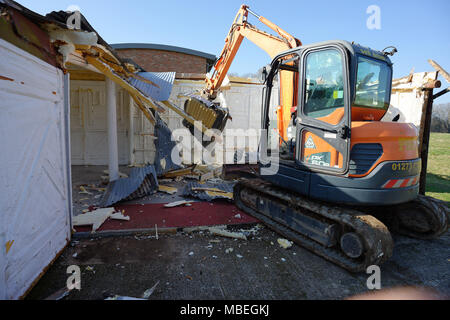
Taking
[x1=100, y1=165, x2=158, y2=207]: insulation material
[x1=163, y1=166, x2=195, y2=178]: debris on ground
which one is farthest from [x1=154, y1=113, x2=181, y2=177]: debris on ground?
[x1=100, y1=165, x2=158, y2=207]: insulation material

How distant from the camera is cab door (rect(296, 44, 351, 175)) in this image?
352 centimetres

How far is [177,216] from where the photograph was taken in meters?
5.25

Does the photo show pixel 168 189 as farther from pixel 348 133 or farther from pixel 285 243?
pixel 348 133

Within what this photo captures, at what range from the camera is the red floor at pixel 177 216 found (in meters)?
4.76

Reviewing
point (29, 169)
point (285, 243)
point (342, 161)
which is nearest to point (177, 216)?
point (285, 243)

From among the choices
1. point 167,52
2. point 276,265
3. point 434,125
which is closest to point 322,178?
point 276,265

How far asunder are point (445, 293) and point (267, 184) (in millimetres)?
2982

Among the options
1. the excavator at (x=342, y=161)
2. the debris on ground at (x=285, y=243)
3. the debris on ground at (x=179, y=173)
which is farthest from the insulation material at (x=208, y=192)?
the debris on ground at (x=285, y=243)

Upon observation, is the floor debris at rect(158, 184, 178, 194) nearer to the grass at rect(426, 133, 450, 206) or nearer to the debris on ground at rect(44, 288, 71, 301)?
the debris on ground at rect(44, 288, 71, 301)

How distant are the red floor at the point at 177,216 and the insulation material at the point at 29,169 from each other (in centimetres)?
105

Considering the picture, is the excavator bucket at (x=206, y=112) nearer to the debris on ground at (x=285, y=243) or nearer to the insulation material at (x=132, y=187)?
the insulation material at (x=132, y=187)

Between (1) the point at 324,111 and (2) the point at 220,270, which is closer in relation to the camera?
(2) the point at 220,270

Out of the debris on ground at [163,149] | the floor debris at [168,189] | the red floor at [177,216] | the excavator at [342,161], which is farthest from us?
the debris on ground at [163,149]

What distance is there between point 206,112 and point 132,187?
2.62 metres
